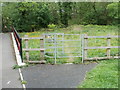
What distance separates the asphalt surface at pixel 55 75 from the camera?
17.8ft

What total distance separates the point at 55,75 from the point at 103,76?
1343mm

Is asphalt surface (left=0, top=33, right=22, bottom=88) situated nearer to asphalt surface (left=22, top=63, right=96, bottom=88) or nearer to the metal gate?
asphalt surface (left=22, top=63, right=96, bottom=88)

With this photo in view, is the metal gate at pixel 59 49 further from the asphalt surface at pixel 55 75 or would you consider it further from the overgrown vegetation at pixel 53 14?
the overgrown vegetation at pixel 53 14

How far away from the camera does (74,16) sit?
74.2 ft

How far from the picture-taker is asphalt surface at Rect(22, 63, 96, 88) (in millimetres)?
5430

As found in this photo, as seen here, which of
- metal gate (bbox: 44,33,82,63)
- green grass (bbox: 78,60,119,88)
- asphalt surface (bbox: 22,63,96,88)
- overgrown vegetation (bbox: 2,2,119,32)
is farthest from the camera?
overgrown vegetation (bbox: 2,2,119,32)

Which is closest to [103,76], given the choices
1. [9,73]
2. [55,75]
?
[55,75]

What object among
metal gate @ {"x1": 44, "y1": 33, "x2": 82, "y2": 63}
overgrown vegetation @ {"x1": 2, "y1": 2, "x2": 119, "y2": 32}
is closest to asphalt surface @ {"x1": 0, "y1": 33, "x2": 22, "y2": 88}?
metal gate @ {"x1": 44, "y1": 33, "x2": 82, "y2": 63}

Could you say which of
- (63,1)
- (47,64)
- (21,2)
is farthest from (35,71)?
(63,1)

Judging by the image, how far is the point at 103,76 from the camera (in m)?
5.80

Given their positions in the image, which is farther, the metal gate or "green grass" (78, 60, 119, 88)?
the metal gate

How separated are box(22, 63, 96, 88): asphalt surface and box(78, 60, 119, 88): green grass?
0.21 metres

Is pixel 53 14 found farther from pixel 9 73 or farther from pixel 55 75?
pixel 55 75

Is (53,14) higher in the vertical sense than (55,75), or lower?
higher
